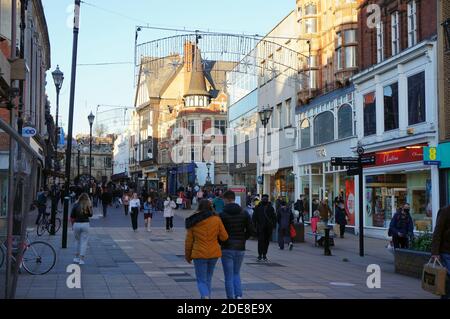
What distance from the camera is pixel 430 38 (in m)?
23.2

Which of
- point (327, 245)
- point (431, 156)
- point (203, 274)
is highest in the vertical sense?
point (431, 156)

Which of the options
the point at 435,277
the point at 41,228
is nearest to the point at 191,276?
the point at 435,277

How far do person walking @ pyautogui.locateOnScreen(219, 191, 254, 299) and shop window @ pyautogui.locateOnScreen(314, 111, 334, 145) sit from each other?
2358 cm

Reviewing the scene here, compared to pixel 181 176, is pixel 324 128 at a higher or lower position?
higher

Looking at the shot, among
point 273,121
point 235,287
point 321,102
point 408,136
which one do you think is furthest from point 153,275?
point 273,121

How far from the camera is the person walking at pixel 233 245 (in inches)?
368

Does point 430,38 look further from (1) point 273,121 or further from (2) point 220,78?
(2) point 220,78

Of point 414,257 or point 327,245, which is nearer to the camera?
point 414,257

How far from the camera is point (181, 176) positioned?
7631cm

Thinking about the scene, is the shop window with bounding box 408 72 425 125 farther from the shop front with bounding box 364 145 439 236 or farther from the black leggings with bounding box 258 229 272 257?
the black leggings with bounding box 258 229 272 257

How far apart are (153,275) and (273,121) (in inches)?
1212

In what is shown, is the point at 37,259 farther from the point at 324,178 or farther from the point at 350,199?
the point at 324,178

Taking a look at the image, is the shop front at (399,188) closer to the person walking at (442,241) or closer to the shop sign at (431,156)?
the shop sign at (431,156)

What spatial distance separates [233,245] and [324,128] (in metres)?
25.0
